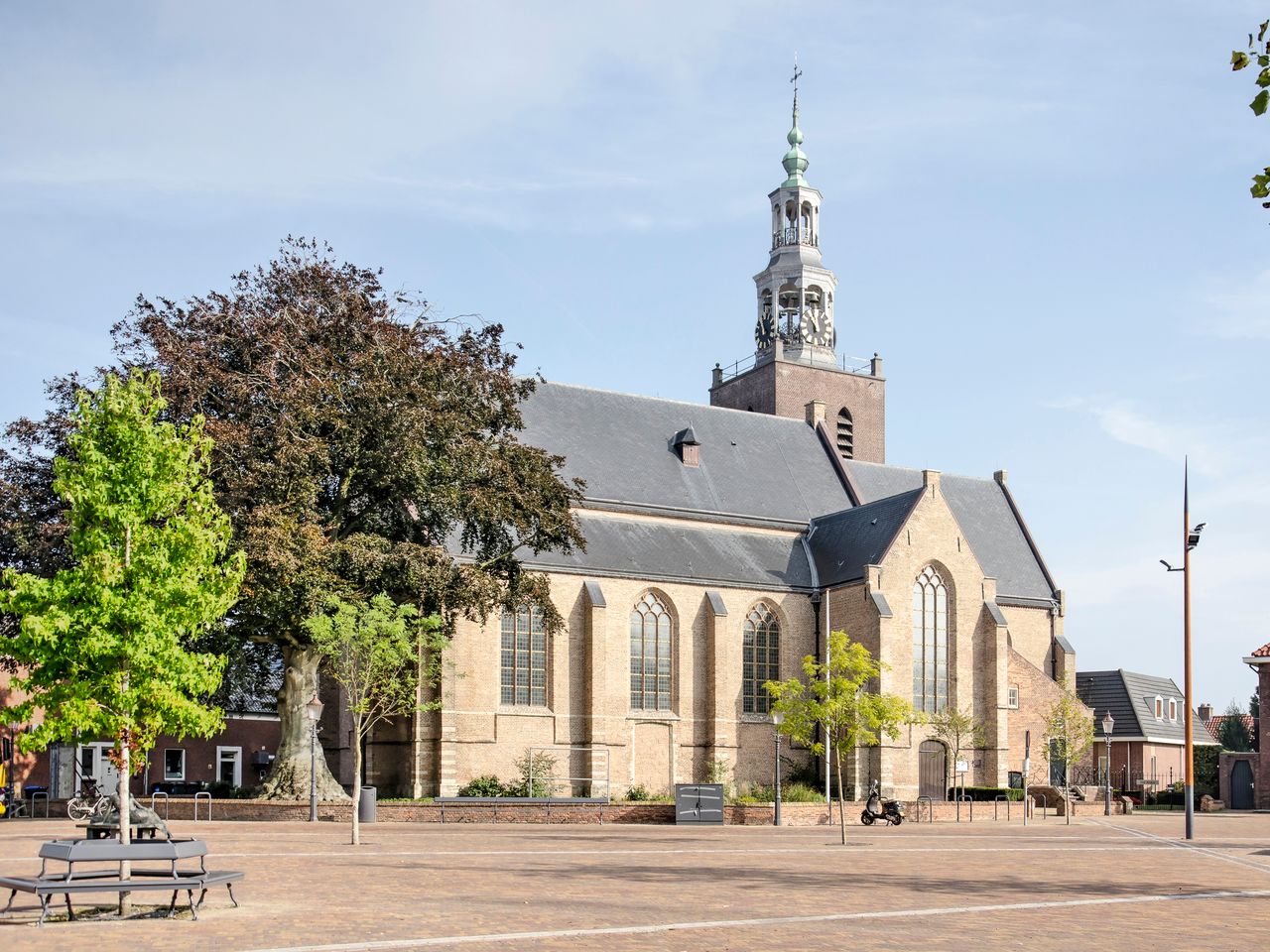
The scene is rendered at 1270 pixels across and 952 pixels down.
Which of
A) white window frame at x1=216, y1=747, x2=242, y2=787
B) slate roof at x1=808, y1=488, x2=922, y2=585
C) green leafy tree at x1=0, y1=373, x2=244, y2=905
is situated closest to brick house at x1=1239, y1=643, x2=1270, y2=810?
slate roof at x1=808, y1=488, x2=922, y2=585

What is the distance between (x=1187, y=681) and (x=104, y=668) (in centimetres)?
2745

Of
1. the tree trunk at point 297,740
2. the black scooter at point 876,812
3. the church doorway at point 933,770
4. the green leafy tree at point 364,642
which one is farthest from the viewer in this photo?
the church doorway at point 933,770

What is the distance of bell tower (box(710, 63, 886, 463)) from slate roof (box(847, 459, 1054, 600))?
11.1 ft

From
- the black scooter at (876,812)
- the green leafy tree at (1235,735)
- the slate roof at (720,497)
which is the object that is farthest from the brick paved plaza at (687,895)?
the green leafy tree at (1235,735)

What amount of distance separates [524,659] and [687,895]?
31077 millimetres

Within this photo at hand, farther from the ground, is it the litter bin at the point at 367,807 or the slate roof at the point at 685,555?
the slate roof at the point at 685,555

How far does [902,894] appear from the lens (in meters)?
18.5

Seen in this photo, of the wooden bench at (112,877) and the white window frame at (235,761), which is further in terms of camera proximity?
the white window frame at (235,761)

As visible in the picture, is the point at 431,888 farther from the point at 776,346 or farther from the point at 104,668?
the point at 776,346

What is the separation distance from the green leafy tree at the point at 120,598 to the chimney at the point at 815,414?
47.5 m

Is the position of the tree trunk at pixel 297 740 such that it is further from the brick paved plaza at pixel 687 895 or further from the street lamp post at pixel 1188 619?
the street lamp post at pixel 1188 619

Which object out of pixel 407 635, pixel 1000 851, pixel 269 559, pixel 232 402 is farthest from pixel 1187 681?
pixel 232 402

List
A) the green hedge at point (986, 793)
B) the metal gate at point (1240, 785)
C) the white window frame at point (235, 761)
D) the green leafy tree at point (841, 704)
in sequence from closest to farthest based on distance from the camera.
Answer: the green leafy tree at point (841, 704) → the green hedge at point (986, 793) → the white window frame at point (235, 761) → the metal gate at point (1240, 785)

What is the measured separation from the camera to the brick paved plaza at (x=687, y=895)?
13859 millimetres
